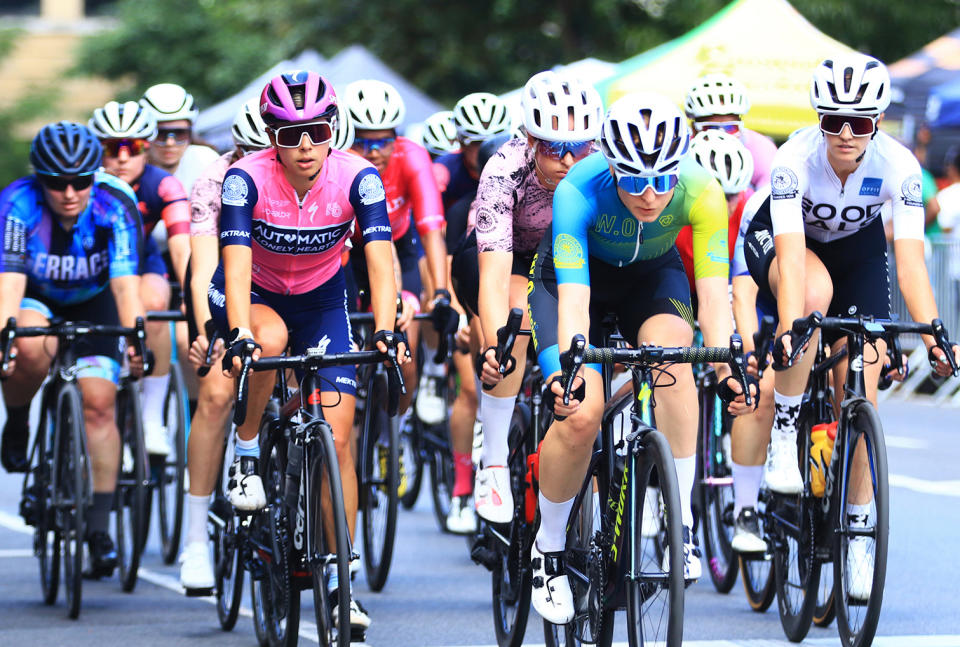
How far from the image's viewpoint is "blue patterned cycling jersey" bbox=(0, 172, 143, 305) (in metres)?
8.25

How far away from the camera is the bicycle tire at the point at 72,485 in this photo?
8000mm

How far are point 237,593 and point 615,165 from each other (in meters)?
2.87

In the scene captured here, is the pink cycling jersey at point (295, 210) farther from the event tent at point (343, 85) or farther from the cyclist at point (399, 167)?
the event tent at point (343, 85)

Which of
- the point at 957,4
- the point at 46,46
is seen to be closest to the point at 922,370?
the point at 957,4

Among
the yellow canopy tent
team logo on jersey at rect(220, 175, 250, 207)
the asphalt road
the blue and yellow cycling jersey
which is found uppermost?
the yellow canopy tent

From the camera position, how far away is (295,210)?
693 cm

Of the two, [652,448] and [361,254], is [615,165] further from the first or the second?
[361,254]

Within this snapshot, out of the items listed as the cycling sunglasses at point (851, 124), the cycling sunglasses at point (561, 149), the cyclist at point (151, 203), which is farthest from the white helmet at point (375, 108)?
the cycling sunglasses at point (851, 124)

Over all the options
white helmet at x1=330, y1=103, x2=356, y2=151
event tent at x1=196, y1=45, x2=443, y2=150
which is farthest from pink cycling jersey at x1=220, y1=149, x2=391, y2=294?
event tent at x1=196, y1=45, x2=443, y2=150

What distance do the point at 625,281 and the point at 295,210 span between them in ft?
4.58

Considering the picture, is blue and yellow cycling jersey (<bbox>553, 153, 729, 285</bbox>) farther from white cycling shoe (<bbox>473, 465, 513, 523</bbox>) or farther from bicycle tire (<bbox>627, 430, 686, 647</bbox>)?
white cycling shoe (<bbox>473, 465, 513, 523</bbox>)

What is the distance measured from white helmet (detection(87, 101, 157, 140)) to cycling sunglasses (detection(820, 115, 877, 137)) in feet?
14.7

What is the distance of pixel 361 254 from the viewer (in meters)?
9.83

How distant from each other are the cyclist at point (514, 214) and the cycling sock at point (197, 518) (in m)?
1.28
